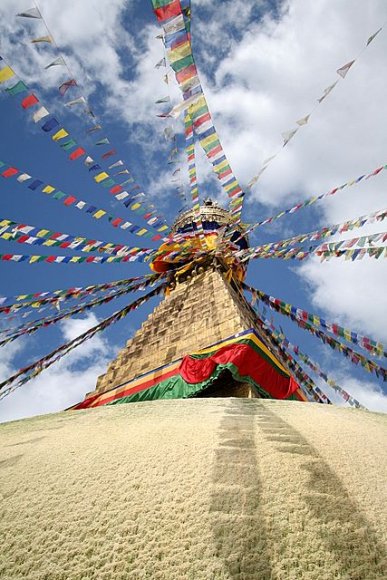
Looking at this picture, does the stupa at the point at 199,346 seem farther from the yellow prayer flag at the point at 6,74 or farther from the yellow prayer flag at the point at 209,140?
the yellow prayer flag at the point at 6,74

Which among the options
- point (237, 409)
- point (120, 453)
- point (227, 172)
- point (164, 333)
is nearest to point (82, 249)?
point (164, 333)

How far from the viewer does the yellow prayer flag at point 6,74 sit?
17.4 ft

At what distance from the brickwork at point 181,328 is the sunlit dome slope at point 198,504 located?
534 centimetres

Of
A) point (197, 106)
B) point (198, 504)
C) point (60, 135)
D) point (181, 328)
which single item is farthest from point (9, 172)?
point (198, 504)

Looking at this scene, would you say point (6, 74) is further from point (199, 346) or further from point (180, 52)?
point (199, 346)

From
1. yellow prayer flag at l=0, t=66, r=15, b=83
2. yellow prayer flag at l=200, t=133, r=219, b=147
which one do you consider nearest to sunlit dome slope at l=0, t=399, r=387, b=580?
yellow prayer flag at l=0, t=66, r=15, b=83

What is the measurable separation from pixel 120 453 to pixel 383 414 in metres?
3.64

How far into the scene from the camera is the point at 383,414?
4816 millimetres

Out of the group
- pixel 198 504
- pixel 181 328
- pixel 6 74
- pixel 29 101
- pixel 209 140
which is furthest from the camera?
pixel 181 328

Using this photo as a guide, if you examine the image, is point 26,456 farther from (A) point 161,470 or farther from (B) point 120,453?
(A) point 161,470

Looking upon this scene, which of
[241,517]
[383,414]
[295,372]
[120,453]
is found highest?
[120,453]

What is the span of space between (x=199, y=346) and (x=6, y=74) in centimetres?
613

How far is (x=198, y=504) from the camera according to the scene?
2.08 metres

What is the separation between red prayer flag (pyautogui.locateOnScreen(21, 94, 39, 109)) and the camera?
246 inches
